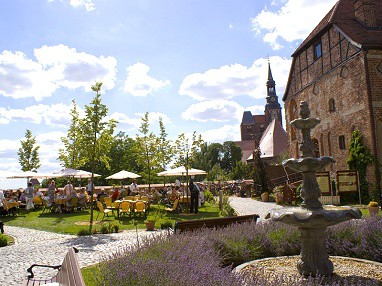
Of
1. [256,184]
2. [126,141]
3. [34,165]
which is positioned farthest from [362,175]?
[126,141]

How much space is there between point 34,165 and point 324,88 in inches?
1159

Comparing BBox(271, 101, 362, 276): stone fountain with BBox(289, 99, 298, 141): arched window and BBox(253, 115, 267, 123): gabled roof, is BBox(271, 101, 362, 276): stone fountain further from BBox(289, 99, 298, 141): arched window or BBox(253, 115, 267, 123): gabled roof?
BBox(253, 115, 267, 123): gabled roof

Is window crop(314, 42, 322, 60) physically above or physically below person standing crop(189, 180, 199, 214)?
above

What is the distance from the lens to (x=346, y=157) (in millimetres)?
23422

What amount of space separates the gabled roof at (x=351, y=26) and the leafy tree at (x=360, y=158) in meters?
5.38

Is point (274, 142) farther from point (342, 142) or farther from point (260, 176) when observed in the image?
point (342, 142)

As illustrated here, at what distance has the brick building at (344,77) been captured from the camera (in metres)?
21.0

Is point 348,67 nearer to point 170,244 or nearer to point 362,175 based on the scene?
point 362,175

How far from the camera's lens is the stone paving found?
26.3 ft

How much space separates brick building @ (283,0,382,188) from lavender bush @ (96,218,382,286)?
1438 cm

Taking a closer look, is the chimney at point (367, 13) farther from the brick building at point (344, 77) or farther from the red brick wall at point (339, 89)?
the red brick wall at point (339, 89)

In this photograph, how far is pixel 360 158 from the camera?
69.6 feet

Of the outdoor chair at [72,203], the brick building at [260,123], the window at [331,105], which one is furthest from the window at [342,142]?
the brick building at [260,123]

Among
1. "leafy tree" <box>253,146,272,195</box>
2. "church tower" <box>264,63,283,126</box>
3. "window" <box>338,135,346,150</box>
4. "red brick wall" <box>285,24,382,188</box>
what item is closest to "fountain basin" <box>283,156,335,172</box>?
"red brick wall" <box>285,24,382,188</box>
